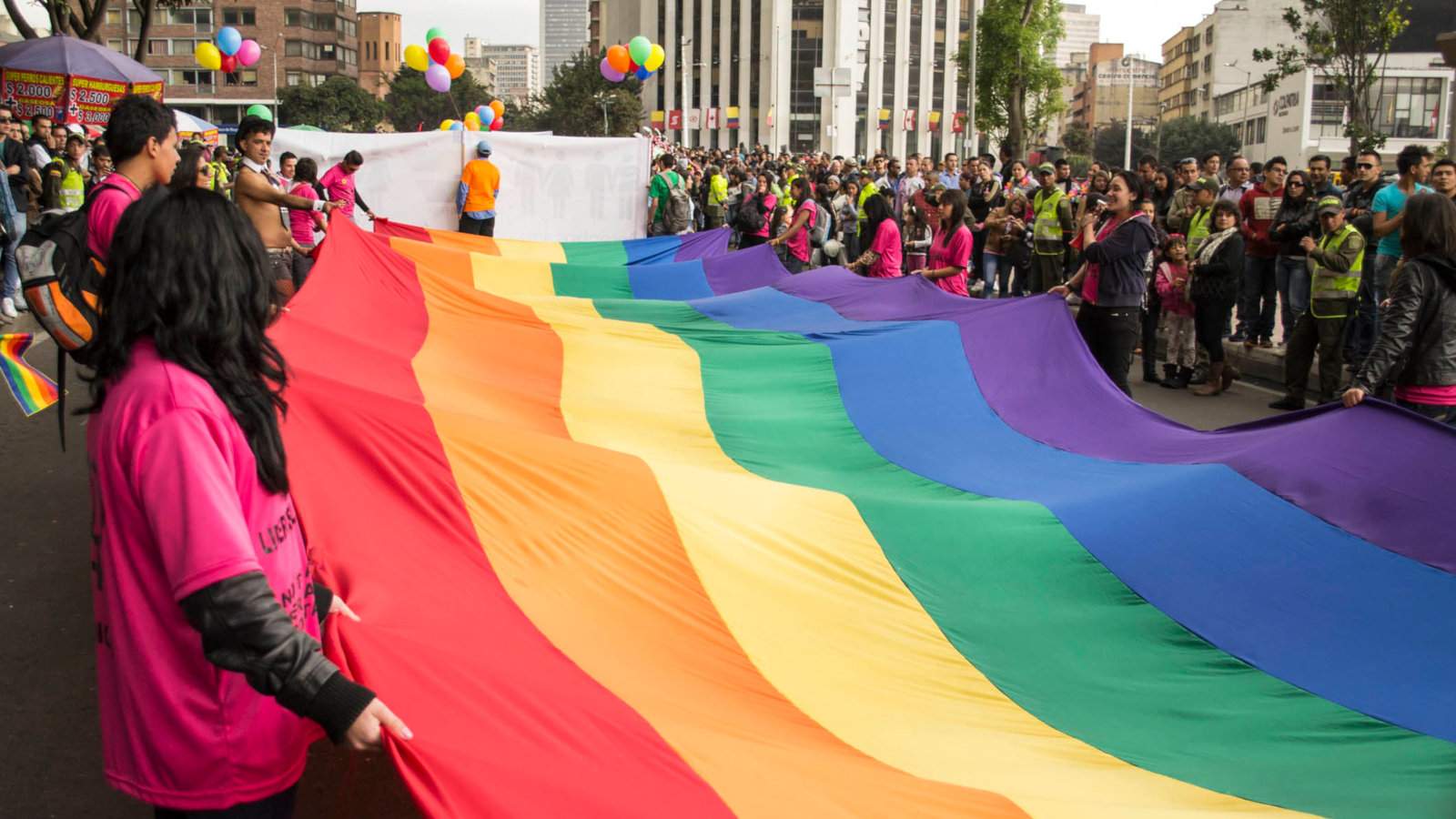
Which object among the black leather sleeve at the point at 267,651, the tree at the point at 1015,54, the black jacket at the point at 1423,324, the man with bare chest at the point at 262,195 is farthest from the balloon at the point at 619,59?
the black leather sleeve at the point at 267,651

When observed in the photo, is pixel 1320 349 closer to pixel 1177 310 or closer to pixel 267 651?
pixel 1177 310

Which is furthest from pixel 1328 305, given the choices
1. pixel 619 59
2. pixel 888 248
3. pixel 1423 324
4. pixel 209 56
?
pixel 209 56

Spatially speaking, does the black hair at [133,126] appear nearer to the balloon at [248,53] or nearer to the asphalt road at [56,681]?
the asphalt road at [56,681]

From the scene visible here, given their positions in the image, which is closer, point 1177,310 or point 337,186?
point 1177,310

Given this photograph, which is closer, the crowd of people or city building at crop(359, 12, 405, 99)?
the crowd of people

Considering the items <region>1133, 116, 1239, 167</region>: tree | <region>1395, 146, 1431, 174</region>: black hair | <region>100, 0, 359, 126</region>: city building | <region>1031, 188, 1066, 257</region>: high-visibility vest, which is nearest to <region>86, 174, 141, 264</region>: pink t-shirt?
<region>1395, 146, 1431, 174</region>: black hair

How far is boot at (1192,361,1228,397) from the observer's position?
1178cm

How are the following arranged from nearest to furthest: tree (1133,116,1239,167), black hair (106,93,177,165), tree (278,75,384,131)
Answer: black hair (106,93,177,165) → tree (1133,116,1239,167) → tree (278,75,384,131)

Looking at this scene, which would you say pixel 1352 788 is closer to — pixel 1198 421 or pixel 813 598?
pixel 813 598

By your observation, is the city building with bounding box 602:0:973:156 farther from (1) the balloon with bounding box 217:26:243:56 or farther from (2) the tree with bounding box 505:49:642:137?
(1) the balloon with bounding box 217:26:243:56

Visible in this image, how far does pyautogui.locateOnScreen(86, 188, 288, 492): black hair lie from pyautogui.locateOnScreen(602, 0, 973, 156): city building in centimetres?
11336

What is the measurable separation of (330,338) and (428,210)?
14008mm

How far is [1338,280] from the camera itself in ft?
33.9

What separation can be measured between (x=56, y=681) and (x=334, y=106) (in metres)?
98.3
